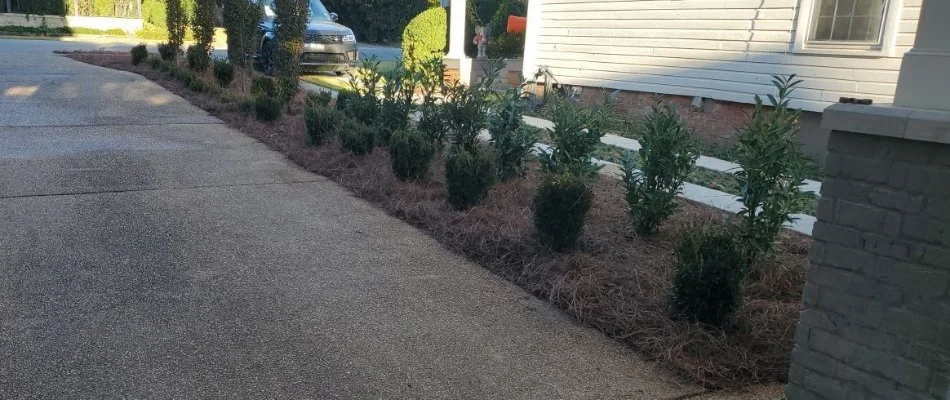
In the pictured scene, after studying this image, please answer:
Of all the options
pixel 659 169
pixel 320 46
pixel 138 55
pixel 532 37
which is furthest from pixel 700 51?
pixel 138 55

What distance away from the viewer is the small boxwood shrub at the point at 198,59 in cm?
1368

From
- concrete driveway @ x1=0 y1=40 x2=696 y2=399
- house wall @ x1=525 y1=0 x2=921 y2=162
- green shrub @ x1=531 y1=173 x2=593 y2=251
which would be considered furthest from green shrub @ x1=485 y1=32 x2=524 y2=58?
green shrub @ x1=531 y1=173 x2=593 y2=251

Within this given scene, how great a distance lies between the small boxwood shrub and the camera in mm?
13680

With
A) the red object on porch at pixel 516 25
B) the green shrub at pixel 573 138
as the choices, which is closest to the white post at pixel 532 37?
the green shrub at pixel 573 138

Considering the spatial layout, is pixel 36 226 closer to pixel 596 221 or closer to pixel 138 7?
pixel 596 221

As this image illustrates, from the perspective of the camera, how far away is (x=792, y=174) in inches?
175

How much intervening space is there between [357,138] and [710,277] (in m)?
4.77

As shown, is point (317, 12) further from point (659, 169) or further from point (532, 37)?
point (659, 169)

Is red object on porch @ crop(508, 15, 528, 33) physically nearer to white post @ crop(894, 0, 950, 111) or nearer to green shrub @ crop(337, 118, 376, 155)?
green shrub @ crop(337, 118, 376, 155)

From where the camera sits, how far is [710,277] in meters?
3.71

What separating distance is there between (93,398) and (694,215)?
4.55 metres

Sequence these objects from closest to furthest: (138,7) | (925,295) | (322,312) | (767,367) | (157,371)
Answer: (925,295)
(157,371)
(767,367)
(322,312)
(138,7)

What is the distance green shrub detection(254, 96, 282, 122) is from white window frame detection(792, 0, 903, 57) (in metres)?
6.70

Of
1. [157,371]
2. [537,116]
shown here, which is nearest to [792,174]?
[157,371]
